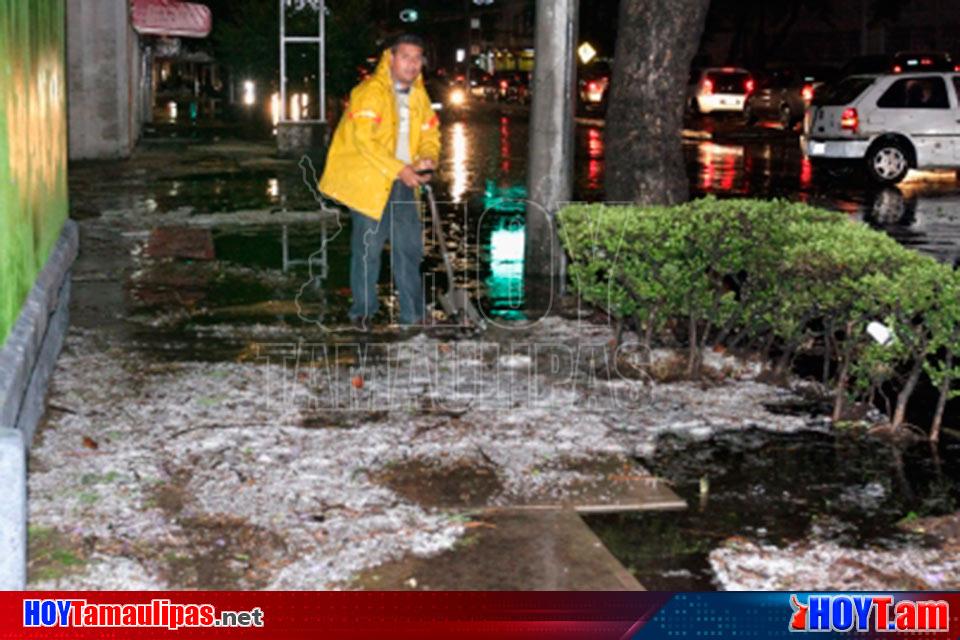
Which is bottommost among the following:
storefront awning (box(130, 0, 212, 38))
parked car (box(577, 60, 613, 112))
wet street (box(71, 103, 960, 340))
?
wet street (box(71, 103, 960, 340))

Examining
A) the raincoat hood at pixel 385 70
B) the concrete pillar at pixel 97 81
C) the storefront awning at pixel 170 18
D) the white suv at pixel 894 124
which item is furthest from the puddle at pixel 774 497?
the storefront awning at pixel 170 18

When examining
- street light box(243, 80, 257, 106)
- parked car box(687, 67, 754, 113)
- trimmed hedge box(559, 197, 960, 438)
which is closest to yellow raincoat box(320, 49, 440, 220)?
trimmed hedge box(559, 197, 960, 438)

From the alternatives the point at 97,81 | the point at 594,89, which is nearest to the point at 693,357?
the point at 97,81

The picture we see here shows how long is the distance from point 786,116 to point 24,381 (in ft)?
104

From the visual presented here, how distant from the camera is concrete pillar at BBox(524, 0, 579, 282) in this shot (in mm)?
10164

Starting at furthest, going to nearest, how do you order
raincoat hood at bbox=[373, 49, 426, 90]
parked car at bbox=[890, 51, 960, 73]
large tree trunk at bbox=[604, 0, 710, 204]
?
parked car at bbox=[890, 51, 960, 73]
large tree trunk at bbox=[604, 0, 710, 204]
raincoat hood at bbox=[373, 49, 426, 90]

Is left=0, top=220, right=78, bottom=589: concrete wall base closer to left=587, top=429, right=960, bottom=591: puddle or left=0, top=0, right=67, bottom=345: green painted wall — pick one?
left=0, top=0, right=67, bottom=345: green painted wall

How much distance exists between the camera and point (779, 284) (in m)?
7.36

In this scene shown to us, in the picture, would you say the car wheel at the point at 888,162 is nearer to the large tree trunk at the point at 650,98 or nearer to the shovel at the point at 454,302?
the large tree trunk at the point at 650,98

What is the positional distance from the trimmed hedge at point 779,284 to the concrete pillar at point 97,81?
16.5m

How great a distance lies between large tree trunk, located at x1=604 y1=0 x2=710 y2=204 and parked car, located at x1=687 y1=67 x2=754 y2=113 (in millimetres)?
29022

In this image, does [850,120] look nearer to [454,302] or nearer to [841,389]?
[454,302]

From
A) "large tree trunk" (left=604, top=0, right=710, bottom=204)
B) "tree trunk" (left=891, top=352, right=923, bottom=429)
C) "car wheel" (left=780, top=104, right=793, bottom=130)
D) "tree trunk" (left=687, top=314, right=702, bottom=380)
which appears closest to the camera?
"tree trunk" (left=891, top=352, right=923, bottom=429)

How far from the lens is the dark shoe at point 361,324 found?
8988 mm
